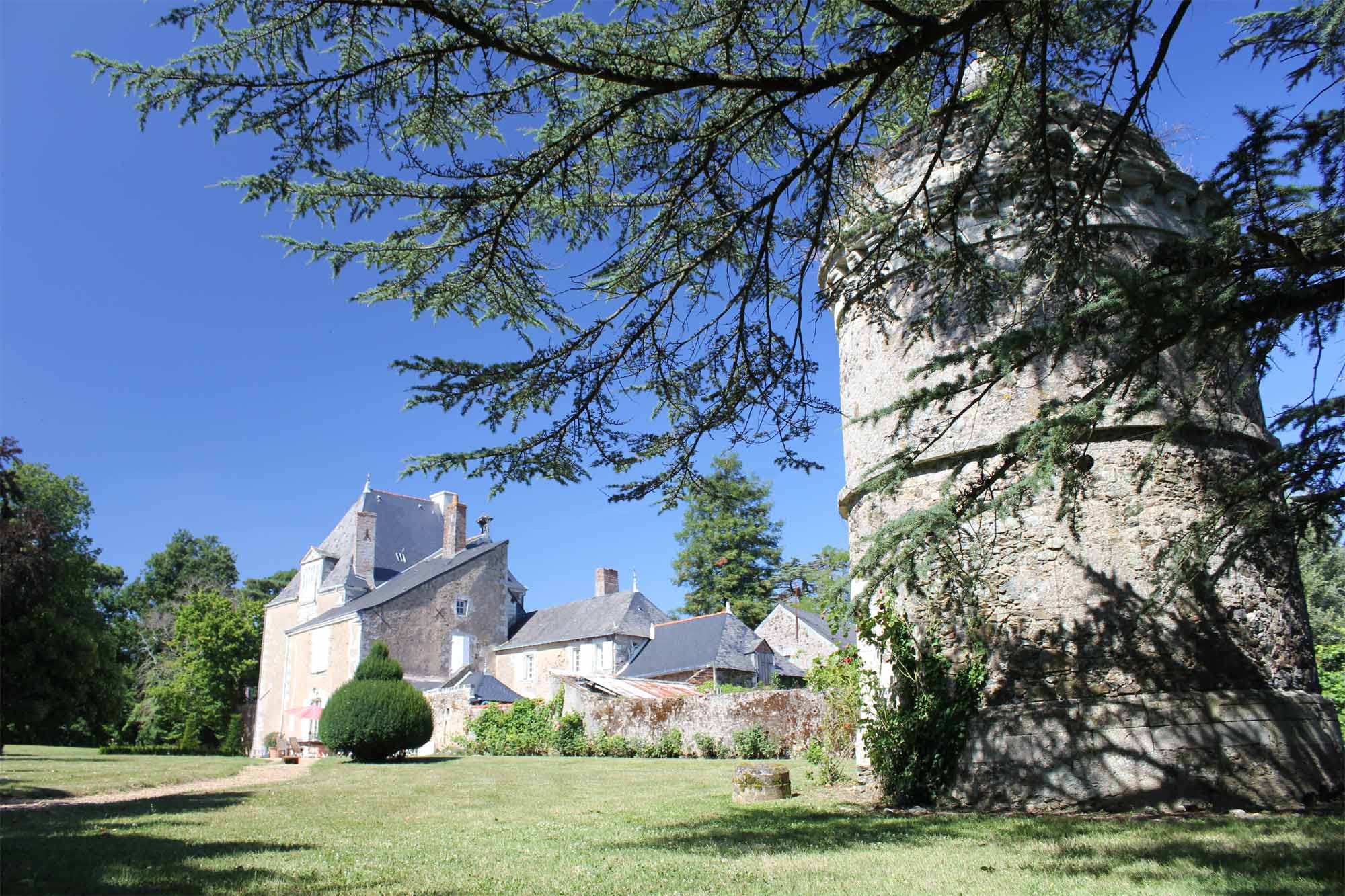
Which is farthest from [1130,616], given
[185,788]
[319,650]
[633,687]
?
[319,650]

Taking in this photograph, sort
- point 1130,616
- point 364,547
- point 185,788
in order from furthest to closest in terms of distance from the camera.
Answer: point 364,547, point 185,788, point 1130,616

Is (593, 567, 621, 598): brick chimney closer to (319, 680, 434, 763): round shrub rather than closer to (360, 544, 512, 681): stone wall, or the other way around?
(360, 544, 512, 681): stone wall

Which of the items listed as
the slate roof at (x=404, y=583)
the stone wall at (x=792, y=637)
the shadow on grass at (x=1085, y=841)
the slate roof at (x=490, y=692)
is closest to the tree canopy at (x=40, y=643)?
the slate roof at (x=404, y=583)

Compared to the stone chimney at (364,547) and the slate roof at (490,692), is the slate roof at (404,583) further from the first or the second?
the slate roof at (490,692)

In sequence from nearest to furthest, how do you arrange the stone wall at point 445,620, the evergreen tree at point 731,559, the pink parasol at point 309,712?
the pink parasol at point 309,712 → the stone wall at point 445,620 → the evergreen tree at point 731,559

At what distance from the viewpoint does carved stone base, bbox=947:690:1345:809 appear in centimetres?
645

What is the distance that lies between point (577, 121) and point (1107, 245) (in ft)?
11.3

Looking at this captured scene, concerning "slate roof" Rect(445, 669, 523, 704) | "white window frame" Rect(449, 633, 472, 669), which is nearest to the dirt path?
"slate roof" Rect(445, 669, 523, 704)

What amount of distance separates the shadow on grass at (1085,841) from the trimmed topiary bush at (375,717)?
39.4ft

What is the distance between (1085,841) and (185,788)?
12586mm

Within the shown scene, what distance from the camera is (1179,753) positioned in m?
6.54

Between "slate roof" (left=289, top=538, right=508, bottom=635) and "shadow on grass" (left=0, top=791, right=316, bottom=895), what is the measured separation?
67.5 feet

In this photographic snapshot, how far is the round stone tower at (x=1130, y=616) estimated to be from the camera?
6.53 metres

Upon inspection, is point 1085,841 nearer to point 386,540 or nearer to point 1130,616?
point 1130,616
